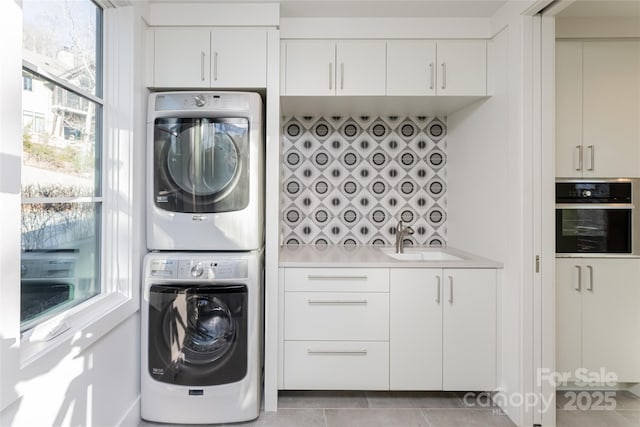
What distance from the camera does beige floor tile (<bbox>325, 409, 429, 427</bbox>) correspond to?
212 cm

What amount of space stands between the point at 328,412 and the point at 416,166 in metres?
1.87

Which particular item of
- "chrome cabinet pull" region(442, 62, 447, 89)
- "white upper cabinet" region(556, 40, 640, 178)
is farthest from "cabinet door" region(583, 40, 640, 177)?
"chrome cabinet pull" region(442, 62, 447, 89)

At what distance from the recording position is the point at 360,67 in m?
2.34

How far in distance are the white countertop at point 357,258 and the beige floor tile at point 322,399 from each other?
859 millimetres

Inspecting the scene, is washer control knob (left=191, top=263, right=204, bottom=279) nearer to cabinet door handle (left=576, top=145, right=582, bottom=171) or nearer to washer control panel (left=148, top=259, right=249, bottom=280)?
washer control panel (left=148, top=259, right=249, bottom=280)

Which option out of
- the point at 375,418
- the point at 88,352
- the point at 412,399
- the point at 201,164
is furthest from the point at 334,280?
the point at 88,352

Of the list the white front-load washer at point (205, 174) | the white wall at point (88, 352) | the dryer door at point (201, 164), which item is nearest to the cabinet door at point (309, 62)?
the white front-load washer at point (205, 174)

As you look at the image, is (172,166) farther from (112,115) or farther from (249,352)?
(249,352)

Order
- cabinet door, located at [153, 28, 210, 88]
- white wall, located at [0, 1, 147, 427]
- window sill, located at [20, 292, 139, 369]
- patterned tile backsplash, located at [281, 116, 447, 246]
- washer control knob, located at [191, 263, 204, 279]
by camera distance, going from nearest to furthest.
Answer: white wall, located at [0, 1, 147, 427] < window sill, located at [20, 292, 139, 369] < washer control knob, located at [191, 263, 204, 279] < cabinet door, located at [153, 28, 210, 88] < patterned tile backsplash, located at [281, 116, 447, 246]

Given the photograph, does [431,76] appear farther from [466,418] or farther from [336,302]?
[466,418]

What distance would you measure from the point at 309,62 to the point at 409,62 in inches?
24.6

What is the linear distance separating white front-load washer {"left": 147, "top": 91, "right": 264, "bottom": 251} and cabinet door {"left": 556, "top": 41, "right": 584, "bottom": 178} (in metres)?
1.88

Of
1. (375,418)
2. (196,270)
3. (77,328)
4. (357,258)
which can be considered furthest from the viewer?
(357,258)

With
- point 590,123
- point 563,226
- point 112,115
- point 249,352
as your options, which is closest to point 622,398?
point 563,226
